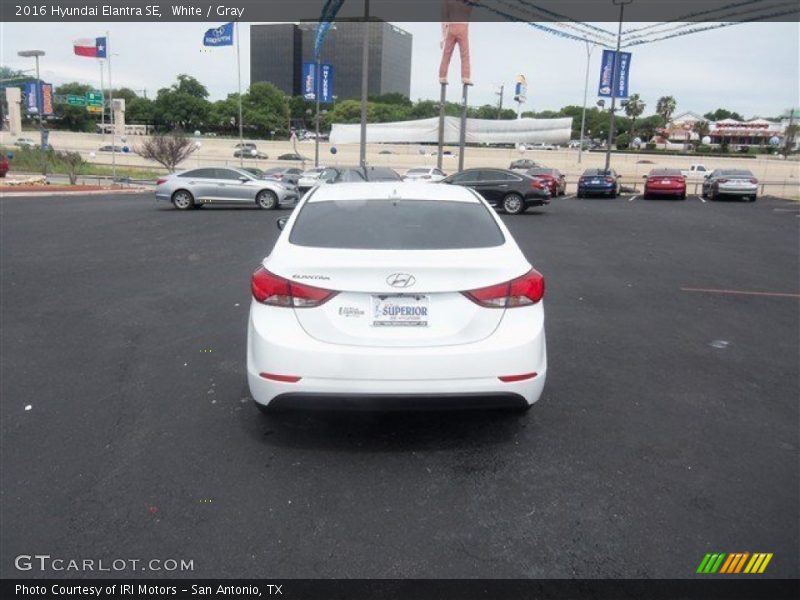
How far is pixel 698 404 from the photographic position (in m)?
4.89

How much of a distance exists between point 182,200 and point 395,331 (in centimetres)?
1992

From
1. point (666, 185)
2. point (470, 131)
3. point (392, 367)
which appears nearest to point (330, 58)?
point (470, 131)

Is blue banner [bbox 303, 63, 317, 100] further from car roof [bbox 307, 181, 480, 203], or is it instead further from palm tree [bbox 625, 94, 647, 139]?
palm tree [bbox 625, 94, 647, 139]

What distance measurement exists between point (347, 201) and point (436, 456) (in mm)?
1885

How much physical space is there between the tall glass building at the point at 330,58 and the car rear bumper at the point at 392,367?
133m

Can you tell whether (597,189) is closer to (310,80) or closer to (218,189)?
(310,80)

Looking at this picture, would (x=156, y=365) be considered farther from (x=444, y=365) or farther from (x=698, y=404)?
(x=698, y=404)

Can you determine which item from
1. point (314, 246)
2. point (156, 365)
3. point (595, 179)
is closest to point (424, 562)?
point (314, 246)

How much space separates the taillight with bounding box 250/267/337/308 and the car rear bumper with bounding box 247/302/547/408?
64 mm

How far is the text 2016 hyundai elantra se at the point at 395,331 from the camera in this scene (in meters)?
3.69

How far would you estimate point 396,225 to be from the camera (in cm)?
431

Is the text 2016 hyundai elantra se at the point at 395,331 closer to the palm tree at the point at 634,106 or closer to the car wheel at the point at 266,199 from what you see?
the car wheel at the point at 266,199

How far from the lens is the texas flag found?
1470 inches

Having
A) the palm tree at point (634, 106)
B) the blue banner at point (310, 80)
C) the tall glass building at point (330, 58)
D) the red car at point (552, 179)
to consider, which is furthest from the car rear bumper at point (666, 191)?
the tall glass building at point (330, 58)
